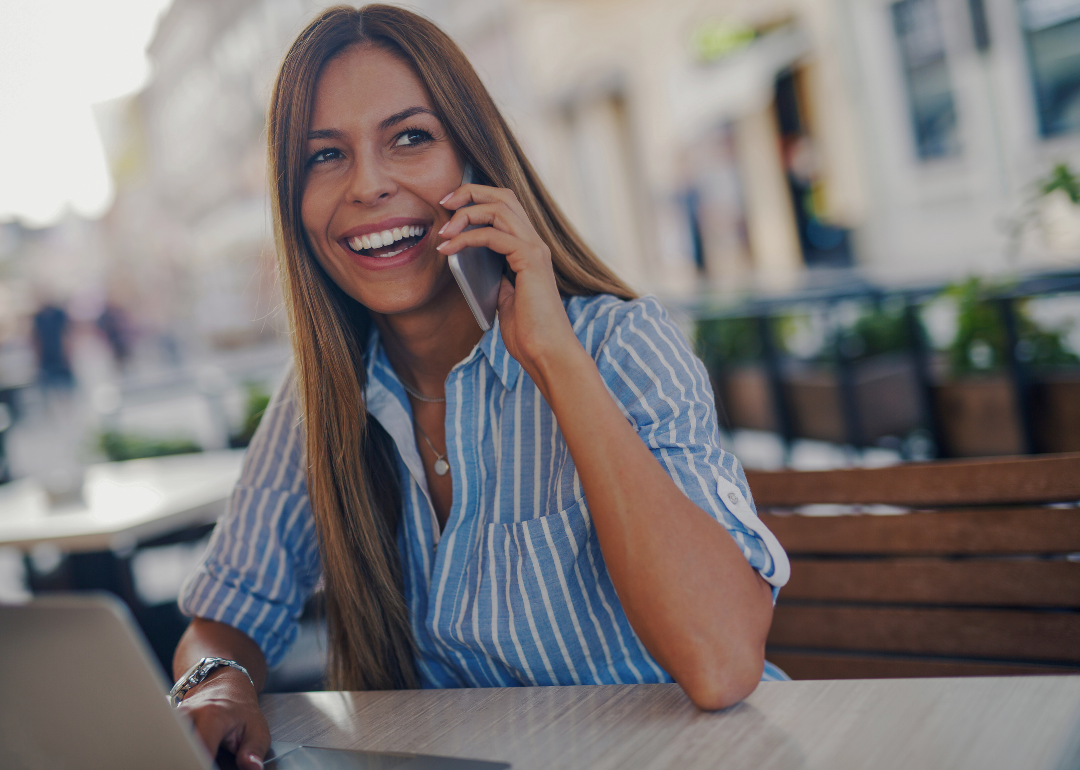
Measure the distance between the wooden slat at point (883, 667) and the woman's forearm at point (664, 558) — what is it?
0.46m

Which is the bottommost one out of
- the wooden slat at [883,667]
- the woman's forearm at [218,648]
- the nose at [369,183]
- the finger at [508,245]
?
the wooden slat at [883,667]

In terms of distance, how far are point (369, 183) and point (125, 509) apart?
2.19m

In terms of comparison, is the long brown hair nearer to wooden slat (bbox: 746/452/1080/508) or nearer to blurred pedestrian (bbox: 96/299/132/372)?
wooden slat (bbox: 746/452/1080/508)

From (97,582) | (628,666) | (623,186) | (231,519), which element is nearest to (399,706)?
(628,666)

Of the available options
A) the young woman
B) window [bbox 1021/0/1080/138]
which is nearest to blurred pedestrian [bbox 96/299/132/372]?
the young woman

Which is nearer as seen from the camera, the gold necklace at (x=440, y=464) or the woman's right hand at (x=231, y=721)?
the woman's right hand at (x=231, y=721)

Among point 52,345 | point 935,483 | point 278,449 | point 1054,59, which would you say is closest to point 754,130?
point 1054,59

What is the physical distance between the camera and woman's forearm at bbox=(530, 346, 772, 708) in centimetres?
90

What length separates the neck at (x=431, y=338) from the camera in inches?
55.2

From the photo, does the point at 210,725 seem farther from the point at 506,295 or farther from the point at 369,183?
the point at 369,183

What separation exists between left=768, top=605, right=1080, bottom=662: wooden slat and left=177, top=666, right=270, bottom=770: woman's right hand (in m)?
0.88

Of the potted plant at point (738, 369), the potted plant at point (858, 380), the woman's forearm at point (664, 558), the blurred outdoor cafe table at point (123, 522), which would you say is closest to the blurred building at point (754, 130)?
the potted plant at point (738, 369)

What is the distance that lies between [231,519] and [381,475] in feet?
0.86

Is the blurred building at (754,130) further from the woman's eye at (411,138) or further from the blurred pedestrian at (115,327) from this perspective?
the woman's eye at (411,138)
